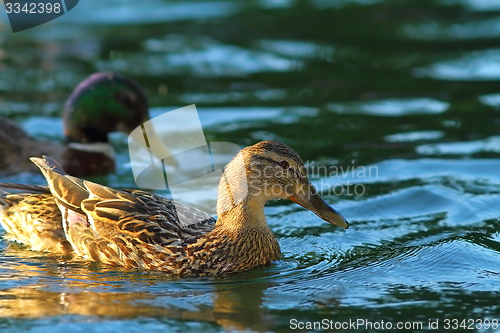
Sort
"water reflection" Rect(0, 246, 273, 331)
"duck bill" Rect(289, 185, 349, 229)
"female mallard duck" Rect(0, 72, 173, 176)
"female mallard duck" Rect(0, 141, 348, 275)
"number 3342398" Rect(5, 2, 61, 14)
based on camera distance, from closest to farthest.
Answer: "water reflection" Rect(0, 246, 273, 331)
"female mallard duck" Rect(0, 141, 348, 275)
"duck bill" Rect(289, 185, 349, 229)
"female mallard duck" Rect(0, 72, 173, 176)
"number 3342398" Rect(5, 2, 61, 14)

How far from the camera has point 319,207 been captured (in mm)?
7492

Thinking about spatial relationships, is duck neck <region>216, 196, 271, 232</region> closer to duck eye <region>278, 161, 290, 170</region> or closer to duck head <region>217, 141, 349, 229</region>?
duck head <region>217, 141, 349, 229</region>

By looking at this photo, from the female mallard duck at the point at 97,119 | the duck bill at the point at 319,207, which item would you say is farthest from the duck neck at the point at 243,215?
the female mallard duck at the point at 97,119

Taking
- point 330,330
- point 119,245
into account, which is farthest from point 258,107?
point 330,330

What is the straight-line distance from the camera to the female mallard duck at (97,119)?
1070 centimetres

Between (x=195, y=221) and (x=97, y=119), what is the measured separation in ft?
13.0

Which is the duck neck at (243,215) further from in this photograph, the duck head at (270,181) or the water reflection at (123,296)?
the water reflection at (123,296)

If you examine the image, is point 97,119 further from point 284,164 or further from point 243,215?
point 284,164

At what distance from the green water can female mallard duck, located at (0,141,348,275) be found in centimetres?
17

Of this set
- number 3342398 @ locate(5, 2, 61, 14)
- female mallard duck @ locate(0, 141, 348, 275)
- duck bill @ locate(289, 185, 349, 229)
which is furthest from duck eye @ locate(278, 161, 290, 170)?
number 3342398 @ locate(5, 2, 61, 14)

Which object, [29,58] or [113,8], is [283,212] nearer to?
[29,58]

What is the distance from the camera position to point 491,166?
10609 mm

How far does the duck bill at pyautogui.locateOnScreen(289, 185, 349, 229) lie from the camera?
7.43 metres

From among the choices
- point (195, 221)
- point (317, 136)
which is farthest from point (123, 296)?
point (317, 136)
